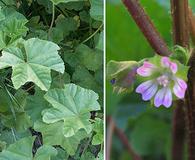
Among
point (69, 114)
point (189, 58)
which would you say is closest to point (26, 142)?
point (69, 114)

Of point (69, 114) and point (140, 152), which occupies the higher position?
point (69, 114)

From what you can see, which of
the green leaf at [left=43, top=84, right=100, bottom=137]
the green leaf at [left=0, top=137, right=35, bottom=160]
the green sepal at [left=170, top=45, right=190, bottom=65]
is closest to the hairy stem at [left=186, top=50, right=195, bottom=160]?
the green sepal at [left=170, top=45, right=190, bottom=65]

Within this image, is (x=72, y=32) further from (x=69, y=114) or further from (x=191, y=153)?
(x=191, y=153)

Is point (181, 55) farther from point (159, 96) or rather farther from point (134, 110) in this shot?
point (134, 110)

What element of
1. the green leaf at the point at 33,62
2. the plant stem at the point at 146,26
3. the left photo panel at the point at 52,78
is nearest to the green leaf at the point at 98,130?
the left photo panel at the point at 52,78

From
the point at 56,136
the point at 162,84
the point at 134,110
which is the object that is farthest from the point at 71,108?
the point at 134,110

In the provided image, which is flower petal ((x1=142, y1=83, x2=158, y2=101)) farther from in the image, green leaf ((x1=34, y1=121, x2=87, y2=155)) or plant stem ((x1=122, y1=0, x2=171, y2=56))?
green leaf ((x1=34, y1=121, x2=87, y2=155))
